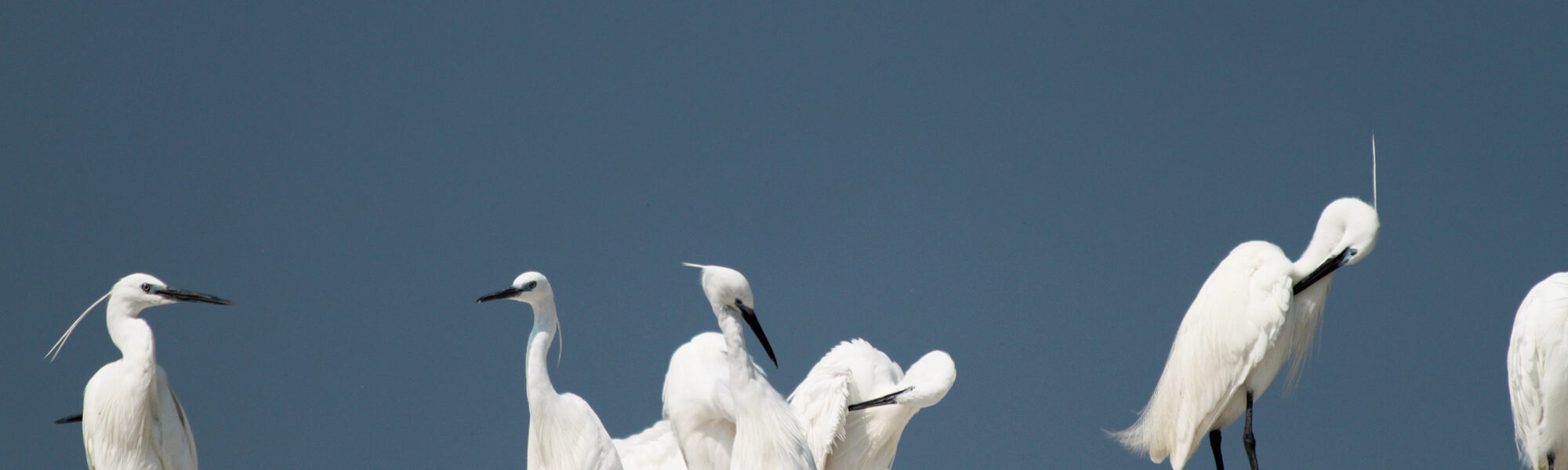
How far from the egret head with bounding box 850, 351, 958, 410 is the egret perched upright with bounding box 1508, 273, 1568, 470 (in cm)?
188

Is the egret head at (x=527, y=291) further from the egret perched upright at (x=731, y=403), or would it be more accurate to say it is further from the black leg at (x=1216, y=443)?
the black leg at (x=1216, y=443)

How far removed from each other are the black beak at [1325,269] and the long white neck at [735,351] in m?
2.21

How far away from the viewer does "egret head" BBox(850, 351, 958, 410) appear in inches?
179

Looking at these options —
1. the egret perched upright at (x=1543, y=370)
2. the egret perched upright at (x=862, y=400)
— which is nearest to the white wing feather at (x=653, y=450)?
the egret perched upright at (x=862, y=400)

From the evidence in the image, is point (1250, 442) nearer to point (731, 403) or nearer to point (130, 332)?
point (731, 403)

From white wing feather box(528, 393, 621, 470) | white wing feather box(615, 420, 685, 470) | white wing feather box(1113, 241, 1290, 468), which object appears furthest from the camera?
white wing feather box(615, 420, 685, 470)

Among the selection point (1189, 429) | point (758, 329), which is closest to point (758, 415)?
point (758, 329)

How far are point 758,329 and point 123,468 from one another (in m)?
2.29

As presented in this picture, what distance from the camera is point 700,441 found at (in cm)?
443

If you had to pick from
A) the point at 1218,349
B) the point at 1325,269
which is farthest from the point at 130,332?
the point at 1325,269

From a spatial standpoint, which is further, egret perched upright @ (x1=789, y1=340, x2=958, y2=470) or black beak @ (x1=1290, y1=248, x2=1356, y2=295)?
black beak @ (x1=1290, y1=248, x2=1356, y2=295)

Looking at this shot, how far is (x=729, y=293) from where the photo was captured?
3834 mm

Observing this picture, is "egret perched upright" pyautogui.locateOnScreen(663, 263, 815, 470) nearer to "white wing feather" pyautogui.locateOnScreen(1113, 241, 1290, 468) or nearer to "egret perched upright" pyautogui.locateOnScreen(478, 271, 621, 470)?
"egret perched upright" pyautogui.locateOnScreen(478, 271, 621, 470)

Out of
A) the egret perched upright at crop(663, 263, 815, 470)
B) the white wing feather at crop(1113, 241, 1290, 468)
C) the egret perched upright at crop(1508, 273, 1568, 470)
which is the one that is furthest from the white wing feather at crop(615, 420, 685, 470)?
the egret perched upright at crop(1508, 273, 1568, 470)
